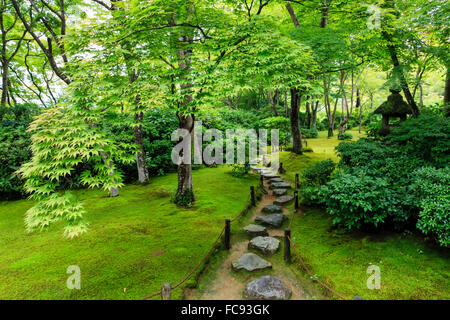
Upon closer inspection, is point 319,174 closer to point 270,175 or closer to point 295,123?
point 270,175

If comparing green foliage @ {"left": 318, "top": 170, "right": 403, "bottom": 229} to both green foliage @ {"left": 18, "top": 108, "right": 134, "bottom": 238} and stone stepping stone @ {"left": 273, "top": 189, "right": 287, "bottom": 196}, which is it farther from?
green foliage @ {"left": 18, "top": 108, "right": 134, "bottom": 238}

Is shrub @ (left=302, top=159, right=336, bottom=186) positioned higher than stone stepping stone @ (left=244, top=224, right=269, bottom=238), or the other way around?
shrub @ (left=302, top=159, right=336, bottom=186)

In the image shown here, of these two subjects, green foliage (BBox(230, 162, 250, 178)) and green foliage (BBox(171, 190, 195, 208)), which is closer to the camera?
green foliage (BBox(171, 190, 195, 208))

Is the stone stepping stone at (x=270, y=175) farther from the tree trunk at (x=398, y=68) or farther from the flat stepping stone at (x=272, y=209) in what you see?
the tree trunk at (x=398, y=68)

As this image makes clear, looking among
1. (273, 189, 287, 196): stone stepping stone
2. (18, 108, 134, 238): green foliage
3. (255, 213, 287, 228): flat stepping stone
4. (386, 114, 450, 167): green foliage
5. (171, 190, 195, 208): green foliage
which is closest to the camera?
(18, 108, 134, 238): green foliage

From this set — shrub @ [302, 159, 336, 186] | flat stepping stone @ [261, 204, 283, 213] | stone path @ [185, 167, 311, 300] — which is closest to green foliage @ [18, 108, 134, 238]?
stone path @ [185, 167, 311, 300]

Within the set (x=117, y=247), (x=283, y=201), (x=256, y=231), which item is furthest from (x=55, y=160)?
(x=283, y=201)

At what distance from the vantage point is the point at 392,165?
5.43m

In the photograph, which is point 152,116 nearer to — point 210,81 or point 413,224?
point 210,81

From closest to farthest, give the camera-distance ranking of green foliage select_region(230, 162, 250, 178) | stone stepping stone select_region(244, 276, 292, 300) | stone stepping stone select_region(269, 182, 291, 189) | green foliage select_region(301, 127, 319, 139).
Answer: stone stepping stone select_region(244, 276, 292, 300)
stone stepping stone select_region(269, 182, 291, 189)
green foliage select_region(230, 162, 250, 178)
green foliage select_region(301, 127, 319, 139)

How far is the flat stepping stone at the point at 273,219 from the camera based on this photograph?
657cm

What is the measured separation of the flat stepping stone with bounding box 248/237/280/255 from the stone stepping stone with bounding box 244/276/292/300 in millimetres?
1029

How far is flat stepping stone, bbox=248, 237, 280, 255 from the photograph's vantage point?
524 centimetres
